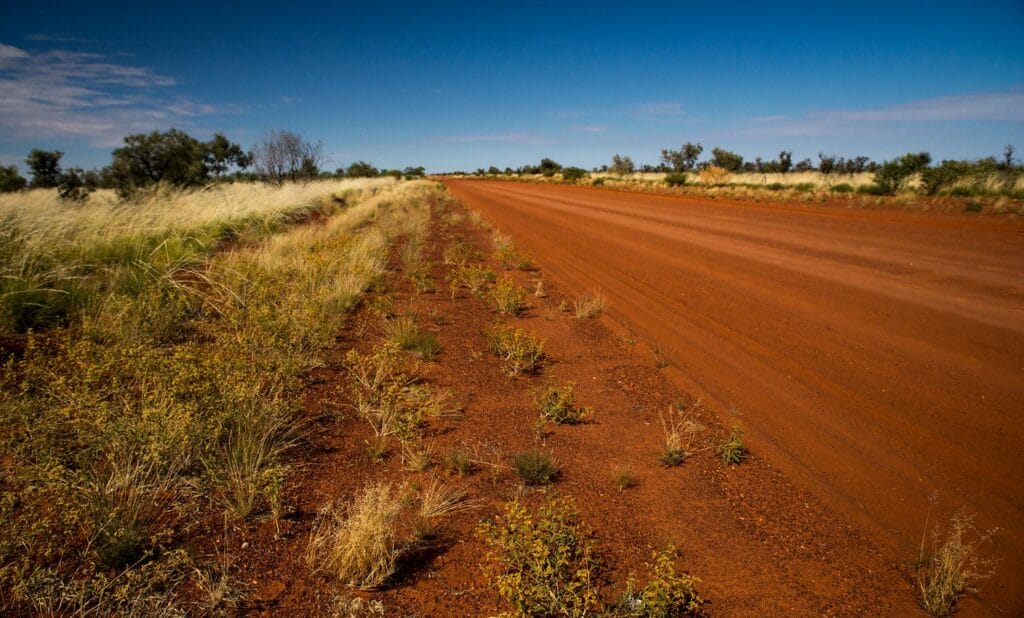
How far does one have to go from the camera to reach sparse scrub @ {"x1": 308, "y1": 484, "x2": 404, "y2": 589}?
2.37m

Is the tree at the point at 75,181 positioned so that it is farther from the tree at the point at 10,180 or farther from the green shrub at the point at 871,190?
the green shrub at the point at 871,190

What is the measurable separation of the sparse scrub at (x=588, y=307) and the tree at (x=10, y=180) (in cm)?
2145

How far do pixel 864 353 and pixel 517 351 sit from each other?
389 cm

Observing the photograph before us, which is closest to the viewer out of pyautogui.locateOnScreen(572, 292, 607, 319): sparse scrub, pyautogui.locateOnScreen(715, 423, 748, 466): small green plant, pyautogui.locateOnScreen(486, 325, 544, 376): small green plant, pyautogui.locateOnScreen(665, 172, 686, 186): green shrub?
pyautogui.locateOnScreen(715, 423, 748, 466): small green plant

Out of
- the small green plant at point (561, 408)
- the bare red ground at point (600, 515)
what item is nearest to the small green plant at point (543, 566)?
the bare red ground at point (600, 515)

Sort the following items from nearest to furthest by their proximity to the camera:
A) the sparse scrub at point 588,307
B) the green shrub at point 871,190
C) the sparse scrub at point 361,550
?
the sparse scrub at point 361,550, the sparse scrub at point 588,307, the green shrub at point 871,190

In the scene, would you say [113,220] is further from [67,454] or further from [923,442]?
[923,442]

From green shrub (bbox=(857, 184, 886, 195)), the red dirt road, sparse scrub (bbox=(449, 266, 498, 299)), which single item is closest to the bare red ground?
the red dirt road

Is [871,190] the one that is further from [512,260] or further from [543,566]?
[543,566]

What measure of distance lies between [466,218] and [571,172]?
42.6 metres

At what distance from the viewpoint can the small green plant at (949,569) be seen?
7.83 ft

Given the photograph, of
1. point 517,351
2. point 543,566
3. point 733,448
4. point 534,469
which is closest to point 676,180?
point 517,351

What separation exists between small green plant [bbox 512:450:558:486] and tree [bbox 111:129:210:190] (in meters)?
17.2

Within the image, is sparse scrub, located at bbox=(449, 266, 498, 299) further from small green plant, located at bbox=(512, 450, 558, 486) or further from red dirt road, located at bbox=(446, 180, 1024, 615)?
small green plant, located at bbox=(512, 450, 558, 486)
